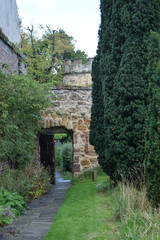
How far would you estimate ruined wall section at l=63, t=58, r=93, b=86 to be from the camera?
19.6 meters

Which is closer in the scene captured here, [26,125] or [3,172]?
[3,172]

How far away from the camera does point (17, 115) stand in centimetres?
660

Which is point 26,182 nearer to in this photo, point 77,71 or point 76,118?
point 76,118

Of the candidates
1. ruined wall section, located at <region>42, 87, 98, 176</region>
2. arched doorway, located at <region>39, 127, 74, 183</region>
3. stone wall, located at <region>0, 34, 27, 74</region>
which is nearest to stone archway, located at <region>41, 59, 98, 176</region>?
ruined wall section, located at <region>42, 87, 98, 176</region>

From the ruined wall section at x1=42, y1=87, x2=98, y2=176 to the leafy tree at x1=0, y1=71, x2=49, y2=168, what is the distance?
98 centimetres

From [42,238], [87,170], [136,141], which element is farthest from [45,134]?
[42,238]

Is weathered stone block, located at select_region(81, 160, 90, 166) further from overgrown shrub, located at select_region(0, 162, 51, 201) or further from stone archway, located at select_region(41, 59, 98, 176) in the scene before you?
overgrown shrub, located at select_region(0, 162, 51, 201)

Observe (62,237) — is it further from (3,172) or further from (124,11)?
(124,11)

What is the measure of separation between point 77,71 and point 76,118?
10.5 metres

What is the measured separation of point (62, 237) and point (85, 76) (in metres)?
16.9

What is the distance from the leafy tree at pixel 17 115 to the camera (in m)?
5.76

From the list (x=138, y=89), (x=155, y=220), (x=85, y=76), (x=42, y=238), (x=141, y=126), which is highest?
Answer: (x=85, y=76)

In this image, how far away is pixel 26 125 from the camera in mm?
7727

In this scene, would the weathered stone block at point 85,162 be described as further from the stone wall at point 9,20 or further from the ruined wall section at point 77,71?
the ruined wall section at point 77,71
